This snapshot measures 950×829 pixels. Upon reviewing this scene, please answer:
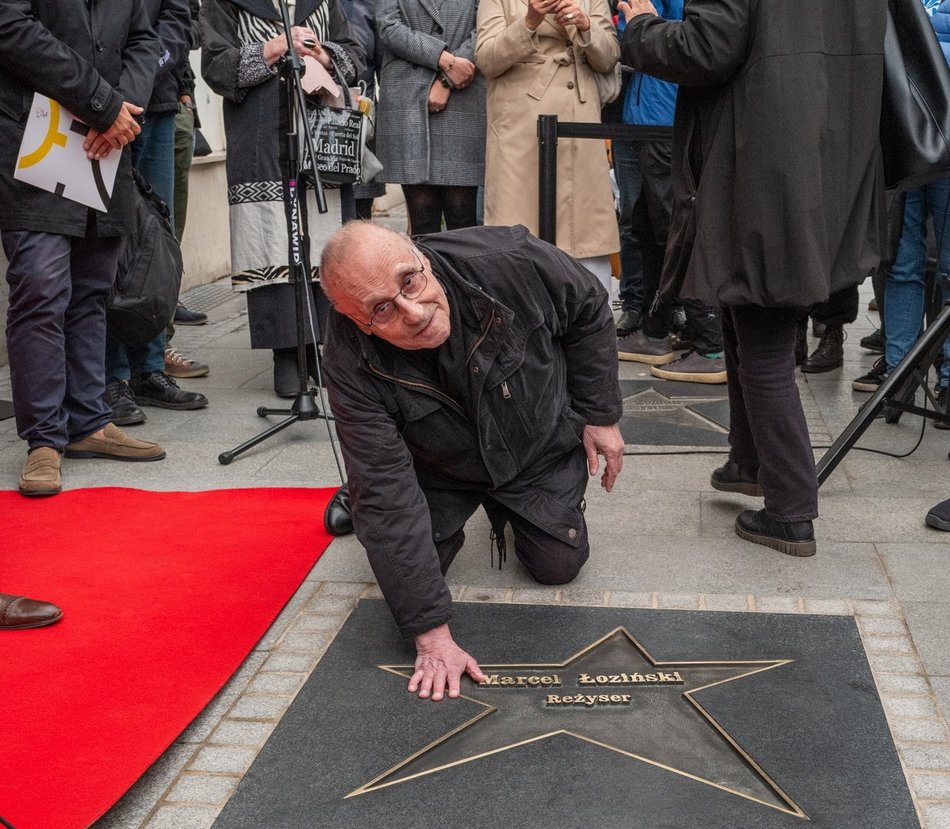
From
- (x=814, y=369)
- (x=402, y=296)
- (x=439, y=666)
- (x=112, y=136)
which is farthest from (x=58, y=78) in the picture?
(x=814, y=369)

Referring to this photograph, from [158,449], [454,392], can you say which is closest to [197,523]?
[158,449]

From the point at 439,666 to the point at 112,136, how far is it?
8.58 feet

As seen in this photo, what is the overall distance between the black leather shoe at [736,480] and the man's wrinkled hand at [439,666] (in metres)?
1.40

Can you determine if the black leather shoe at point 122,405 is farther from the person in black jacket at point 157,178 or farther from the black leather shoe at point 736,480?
the black leather shoe at point 736,480

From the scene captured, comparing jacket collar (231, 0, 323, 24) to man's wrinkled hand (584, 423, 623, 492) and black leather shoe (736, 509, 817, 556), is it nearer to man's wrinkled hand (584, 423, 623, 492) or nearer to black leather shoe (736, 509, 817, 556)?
man's wrinkled hand (584, 423, 623, 492)

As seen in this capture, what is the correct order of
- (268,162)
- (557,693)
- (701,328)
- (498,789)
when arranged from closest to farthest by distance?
1. (498,789)
2. (557,693)
3. (268,162)
4. (701,328)

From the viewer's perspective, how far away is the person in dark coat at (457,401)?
2.82 metres

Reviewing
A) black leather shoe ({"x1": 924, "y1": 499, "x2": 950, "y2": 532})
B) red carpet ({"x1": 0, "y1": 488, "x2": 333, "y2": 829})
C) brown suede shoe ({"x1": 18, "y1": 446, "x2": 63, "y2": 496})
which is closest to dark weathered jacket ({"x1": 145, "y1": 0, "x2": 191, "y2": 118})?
brown suede shoe ({"x1": 18, "y1": 446, "x2": 63, "y2": 496})

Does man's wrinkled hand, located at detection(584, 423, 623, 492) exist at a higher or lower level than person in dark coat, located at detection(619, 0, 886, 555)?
lower

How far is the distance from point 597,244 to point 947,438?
1777 mm

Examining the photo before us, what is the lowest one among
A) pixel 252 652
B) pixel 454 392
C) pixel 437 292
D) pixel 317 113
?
pixel 252 652

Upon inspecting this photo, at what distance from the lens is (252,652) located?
3.07 metres

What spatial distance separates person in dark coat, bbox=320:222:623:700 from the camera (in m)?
2.82

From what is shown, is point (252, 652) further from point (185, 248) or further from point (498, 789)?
point (185, 248)
